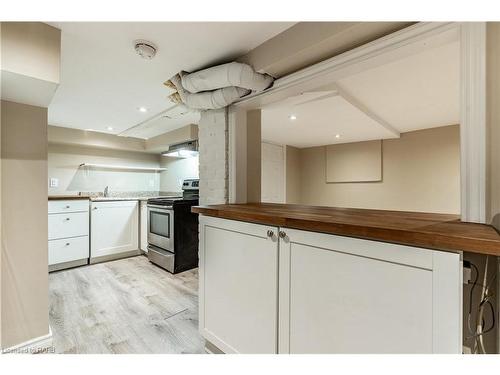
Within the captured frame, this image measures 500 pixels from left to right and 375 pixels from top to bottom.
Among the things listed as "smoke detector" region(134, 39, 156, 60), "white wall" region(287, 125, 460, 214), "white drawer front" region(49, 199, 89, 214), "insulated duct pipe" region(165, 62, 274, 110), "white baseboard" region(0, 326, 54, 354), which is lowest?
"white baseboard" region(0, 326, 54, 354)

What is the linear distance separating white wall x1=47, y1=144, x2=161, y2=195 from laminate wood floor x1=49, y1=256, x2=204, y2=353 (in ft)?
5.21

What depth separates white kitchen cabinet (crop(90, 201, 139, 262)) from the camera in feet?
10.7

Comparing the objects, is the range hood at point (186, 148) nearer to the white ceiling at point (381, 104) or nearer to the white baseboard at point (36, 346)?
the white ceiling at point (381, 104)

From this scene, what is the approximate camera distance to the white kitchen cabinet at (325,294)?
690mm

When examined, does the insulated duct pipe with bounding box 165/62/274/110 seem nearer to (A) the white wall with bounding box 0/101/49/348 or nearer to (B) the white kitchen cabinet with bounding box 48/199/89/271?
(A) the white wall with bounding box 0/101/49/348

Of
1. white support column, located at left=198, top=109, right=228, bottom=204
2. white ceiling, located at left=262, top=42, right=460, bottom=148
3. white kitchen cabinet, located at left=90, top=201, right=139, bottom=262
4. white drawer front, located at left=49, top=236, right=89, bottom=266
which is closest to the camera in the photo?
white ceiling, located at left=262, top=42, right=460, bottom=148

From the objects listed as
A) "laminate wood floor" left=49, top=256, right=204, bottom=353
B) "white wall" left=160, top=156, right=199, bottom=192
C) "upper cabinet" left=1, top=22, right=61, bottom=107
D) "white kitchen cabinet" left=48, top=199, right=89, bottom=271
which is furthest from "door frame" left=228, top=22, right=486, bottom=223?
"white kitchen cabinet" left=48, top=199, right=89, bottom=271

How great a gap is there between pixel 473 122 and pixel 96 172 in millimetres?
4846

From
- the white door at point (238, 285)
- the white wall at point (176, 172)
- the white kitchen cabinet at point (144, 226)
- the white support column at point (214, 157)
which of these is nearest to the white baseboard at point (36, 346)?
the white door at point (238, 285)

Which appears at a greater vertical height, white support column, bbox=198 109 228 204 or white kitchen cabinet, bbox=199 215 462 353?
white support column, bbox=198 109 228 204

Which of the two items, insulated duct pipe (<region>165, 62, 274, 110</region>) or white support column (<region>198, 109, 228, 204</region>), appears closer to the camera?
insulated duct pipe (<region>165, 62, 274, 110</region>)

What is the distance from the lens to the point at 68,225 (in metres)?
3.03
